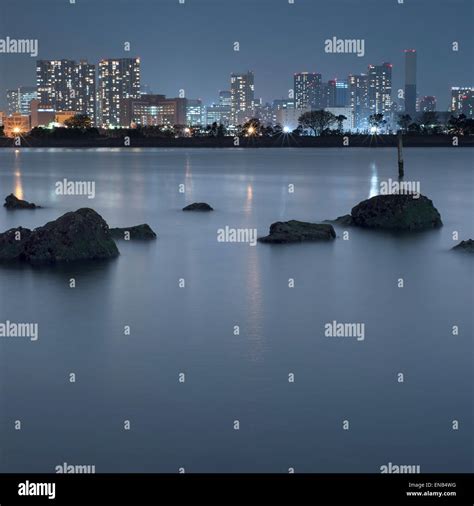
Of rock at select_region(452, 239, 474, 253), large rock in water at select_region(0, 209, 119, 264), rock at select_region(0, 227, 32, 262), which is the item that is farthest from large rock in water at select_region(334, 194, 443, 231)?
rock at select_region(0, 227, 32, 262)

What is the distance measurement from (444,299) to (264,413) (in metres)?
8.26

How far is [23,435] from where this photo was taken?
9852mm

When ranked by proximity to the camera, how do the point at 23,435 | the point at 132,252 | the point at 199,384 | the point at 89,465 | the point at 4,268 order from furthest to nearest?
the point at 132,252, the point at 4,268, the point at 199,384, the point at 23,435, the point at 89,465

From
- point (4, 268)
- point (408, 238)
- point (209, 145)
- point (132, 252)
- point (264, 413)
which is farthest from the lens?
point (209, 145)

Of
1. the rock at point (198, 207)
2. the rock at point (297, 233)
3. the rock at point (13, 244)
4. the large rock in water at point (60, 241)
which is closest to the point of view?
the large rock in water at point (60, 241)

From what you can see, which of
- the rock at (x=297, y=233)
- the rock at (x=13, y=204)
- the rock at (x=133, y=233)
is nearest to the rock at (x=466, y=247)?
the rock at (x=297, y=233)

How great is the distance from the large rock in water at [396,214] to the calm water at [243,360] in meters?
1.16

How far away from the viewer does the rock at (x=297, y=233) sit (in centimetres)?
2456

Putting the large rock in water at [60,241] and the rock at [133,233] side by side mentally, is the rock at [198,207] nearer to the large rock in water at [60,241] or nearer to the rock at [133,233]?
the rock at [133,233]

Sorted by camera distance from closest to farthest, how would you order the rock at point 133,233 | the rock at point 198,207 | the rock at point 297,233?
the rock at point 297,233 → the rock at point 133,233 → the rock at point 198,207

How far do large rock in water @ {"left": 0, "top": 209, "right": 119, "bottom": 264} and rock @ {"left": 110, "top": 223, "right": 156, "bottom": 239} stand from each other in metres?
3.72

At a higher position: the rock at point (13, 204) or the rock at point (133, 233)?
the rock at point (13, 204)
